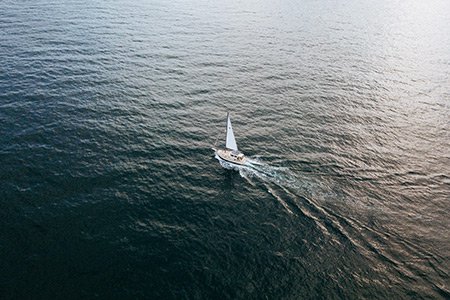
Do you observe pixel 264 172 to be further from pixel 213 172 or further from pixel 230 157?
pixel 213 172

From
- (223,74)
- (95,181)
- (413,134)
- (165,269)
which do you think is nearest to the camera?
(165,269)

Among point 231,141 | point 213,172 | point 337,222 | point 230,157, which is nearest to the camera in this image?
point 337,222

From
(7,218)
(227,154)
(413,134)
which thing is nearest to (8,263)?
(7,218)

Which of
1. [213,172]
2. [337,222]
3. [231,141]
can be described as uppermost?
[231,141]

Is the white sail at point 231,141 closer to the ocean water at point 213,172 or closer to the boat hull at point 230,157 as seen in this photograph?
the boat hull at point 230,157

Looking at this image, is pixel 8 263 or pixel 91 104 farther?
pixel 91 104

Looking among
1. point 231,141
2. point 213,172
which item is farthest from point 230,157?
point 213,172

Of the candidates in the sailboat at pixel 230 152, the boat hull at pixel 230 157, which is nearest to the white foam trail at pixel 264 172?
the boat hull at pixel 230 157

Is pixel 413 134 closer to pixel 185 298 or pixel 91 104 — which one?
pixel 185 298
